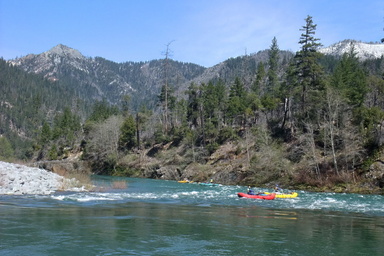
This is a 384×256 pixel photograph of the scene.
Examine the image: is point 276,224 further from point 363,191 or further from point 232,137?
point 232,137

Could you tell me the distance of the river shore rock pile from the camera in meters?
26.5

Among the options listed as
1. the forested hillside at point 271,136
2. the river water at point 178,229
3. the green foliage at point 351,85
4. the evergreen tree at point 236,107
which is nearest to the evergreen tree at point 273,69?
the forested hillside at point 271,136

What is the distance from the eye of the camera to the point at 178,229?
51.9ft

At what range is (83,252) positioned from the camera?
1164 centimetres

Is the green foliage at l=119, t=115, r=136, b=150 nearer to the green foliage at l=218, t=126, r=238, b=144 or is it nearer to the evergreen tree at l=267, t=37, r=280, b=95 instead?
the green foliage at l=218, t=126, r=238, b=144

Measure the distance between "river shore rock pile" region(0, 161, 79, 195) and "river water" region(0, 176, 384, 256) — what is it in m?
2.76

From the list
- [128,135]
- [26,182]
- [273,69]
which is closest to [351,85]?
[26,182]

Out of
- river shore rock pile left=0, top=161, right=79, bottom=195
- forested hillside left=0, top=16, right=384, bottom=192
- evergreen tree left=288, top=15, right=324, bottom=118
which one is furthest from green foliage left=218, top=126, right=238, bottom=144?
river shore rock pile left=0, top=161, right=79, bottom=195

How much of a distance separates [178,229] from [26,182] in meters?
17.8

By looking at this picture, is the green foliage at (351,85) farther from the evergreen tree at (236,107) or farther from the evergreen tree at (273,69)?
the evergreen tree at (273,69)

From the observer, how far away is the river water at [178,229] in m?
12.5

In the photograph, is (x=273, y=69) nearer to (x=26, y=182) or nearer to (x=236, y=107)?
(x=236, y=107)

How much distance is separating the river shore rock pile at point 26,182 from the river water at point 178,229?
2761mm

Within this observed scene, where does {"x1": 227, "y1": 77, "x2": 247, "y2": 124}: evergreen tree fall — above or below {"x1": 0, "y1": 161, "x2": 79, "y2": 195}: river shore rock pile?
above
